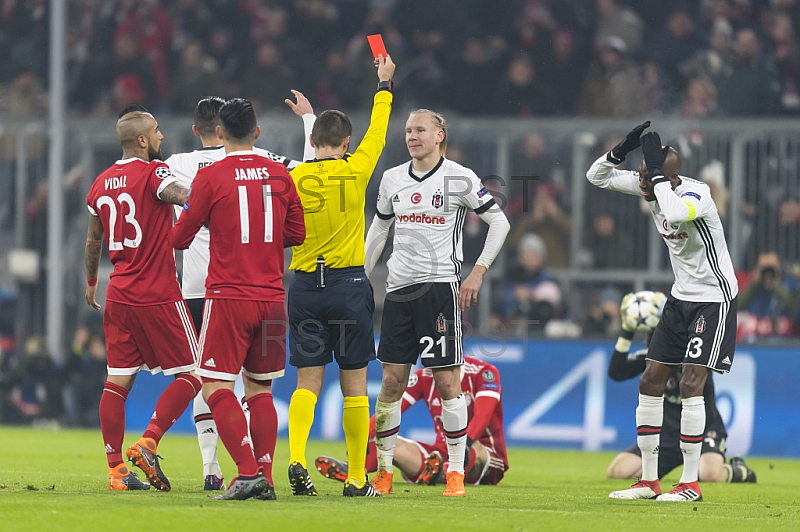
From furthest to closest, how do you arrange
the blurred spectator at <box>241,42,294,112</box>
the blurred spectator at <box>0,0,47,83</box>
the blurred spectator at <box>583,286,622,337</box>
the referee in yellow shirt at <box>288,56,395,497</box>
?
the blurred spectator at <box>0,0,47,83</box> < the blurred spectator at <box>241,42,294,112</box> < the blurred spectator at <box>583,286,622,337</box> < the referee in yellow shirt at <box>288,56,395,497</box>

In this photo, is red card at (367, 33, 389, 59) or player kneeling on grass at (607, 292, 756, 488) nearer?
red card at (367, 33, 389, 59)

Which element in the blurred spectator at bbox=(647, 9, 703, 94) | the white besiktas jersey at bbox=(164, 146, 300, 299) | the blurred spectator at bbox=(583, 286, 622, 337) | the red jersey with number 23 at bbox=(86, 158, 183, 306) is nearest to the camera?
the red jersey with number 23 at bbox=(86, 158, 183, 306)

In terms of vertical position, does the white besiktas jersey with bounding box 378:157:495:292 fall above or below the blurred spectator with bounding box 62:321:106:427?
above

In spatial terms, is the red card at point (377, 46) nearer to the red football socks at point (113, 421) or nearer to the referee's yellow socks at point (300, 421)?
the referee's yellow socks at point (300, 421)

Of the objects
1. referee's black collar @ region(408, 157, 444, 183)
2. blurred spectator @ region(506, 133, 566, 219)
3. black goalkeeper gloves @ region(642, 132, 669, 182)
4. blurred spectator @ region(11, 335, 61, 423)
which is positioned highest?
blurred spectator @ region(506, 133, 566, 219)

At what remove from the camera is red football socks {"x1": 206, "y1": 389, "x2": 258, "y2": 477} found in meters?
6.49

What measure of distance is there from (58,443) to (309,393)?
6220 mm

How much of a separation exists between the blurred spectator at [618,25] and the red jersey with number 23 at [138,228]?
10.4m

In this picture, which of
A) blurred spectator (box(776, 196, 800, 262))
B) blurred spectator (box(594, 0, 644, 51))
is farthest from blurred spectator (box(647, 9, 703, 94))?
blurred spectator (box(776, 196, 800, 262))

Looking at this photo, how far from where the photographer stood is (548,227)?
A: 47.6ft

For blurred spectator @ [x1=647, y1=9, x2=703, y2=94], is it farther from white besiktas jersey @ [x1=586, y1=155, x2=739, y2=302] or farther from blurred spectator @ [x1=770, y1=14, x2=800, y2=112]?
white besiktas jersey @ [x1=586, y1=155, x2=739, y2=302]

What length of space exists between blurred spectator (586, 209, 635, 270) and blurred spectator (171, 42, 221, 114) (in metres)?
5.96

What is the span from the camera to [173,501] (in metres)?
6.45

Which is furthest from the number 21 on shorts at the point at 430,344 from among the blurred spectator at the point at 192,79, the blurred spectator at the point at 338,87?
the blurred spectator at the point at 192,79
